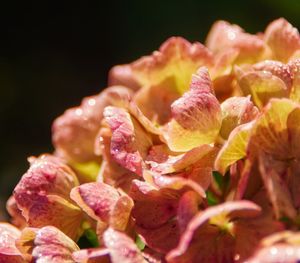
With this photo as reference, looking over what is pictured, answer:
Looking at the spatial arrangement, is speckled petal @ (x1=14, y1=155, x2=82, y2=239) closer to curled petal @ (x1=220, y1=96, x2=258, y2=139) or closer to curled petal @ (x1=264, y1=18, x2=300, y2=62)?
curled petal @ (x1=220, y1=96, x2=258, y2=139)

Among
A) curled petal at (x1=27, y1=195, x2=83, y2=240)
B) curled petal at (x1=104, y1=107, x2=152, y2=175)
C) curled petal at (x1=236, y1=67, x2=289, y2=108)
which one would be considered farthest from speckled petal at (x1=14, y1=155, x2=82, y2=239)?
curled petal at (x1=236, y1=67, x2=289, y2=108)

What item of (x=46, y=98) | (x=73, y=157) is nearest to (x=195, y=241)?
(x=73, y=157)

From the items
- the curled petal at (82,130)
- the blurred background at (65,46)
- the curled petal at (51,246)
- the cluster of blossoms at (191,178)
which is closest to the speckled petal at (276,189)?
the cluster of blossoms at (191,178)

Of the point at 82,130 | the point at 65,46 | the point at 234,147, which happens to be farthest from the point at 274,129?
the point at 65,46

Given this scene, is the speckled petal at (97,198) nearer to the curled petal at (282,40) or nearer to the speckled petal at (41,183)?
the speckled petal at (41,183)

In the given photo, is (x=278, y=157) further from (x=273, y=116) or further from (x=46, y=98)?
(x=46, y=98)

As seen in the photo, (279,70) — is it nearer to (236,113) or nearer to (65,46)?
(236,113)
